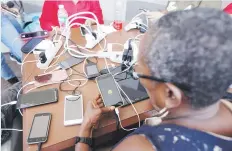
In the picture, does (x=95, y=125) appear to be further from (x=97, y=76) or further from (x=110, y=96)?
(x=97, y=76)

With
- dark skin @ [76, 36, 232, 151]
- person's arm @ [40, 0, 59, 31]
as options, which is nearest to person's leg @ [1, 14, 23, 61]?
person's arm @ [40, 0, 59, 31]

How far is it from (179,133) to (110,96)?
389mm

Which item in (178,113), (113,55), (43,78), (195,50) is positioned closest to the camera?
(195,50)

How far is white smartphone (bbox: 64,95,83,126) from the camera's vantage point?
0.81m

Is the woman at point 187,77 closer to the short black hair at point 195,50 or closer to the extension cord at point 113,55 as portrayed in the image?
the short black hair at point 195,50

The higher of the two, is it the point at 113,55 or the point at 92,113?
the point at 113,55

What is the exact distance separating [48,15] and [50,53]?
31.2 inches

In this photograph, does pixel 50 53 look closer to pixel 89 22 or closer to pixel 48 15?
pixel 89 22

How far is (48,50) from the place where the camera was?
1.12 metres

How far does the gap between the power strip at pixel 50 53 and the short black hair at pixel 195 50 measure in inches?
27.2

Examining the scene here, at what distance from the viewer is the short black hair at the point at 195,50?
46cm

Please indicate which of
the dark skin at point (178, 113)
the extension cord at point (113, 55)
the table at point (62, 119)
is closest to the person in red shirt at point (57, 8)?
the extension cord at point (113, 55)

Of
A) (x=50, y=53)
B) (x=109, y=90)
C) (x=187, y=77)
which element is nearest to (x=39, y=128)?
(x=109, y=90)

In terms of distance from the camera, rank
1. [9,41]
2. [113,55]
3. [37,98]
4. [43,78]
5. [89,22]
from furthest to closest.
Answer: [9,41] < [89,22] < [113,55] < [43,78] < [37,98]
